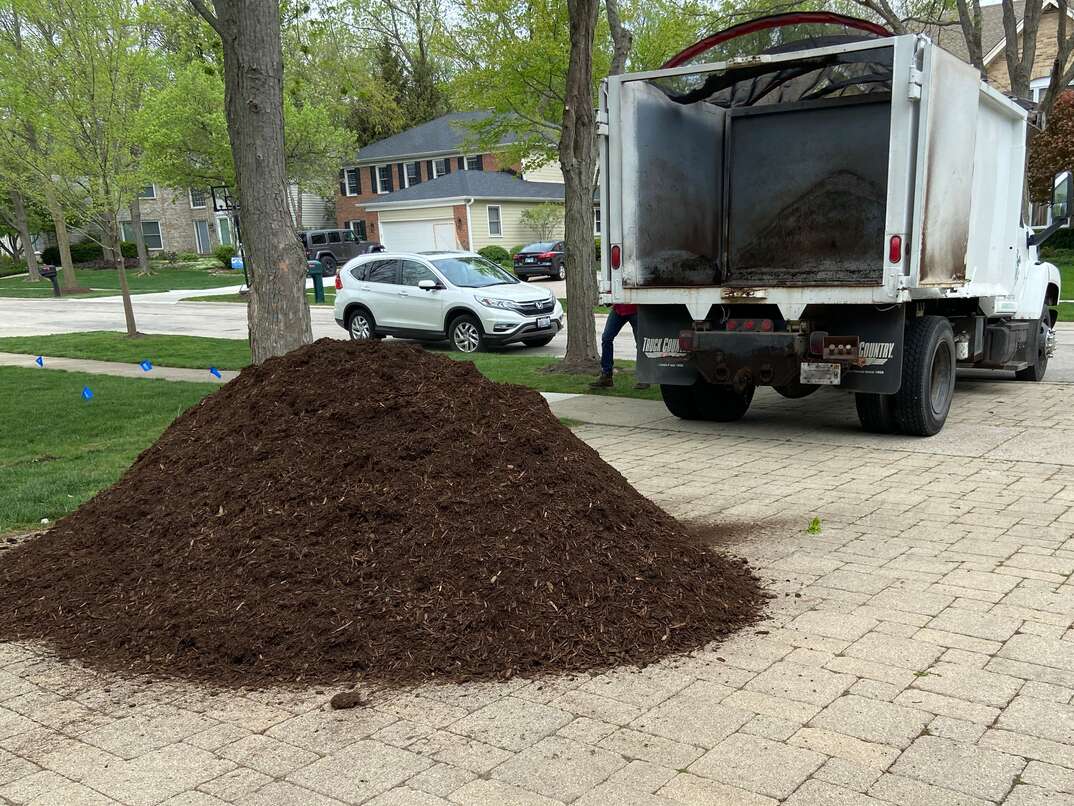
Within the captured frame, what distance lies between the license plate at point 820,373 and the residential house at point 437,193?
113 feet

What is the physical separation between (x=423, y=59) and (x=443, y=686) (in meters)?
59.2

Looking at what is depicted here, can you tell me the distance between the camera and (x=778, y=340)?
794 centimetres

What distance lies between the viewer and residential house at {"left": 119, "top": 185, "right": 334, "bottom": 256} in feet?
193

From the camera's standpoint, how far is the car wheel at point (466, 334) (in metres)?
16.4

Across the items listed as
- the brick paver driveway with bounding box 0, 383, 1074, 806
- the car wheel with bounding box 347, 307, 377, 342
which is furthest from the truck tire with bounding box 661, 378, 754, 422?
the car wheel with bounding box 347, 307, 377, 342

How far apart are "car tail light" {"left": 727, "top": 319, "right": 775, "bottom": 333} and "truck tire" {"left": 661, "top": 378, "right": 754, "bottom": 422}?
113cm

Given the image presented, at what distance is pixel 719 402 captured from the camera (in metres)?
9.52

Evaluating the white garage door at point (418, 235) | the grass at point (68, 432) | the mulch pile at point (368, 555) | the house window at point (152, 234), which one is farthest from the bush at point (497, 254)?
the mulch pile at point (368, 555)

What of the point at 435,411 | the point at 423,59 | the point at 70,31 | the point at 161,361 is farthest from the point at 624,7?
the point at 423,59

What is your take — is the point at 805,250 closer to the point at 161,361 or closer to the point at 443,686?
the point at 443,686

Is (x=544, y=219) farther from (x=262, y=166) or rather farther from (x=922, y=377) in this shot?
(x=262, y=166)

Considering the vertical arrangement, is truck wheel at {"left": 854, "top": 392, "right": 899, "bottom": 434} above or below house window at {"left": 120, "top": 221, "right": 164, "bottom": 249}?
below

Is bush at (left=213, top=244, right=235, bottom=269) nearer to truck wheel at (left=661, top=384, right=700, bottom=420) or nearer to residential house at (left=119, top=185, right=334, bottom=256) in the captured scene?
residential house at (left=119, top=185, right=334, bottom=256)

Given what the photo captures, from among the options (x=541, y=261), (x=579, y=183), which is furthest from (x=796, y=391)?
(x=541, y=261)
